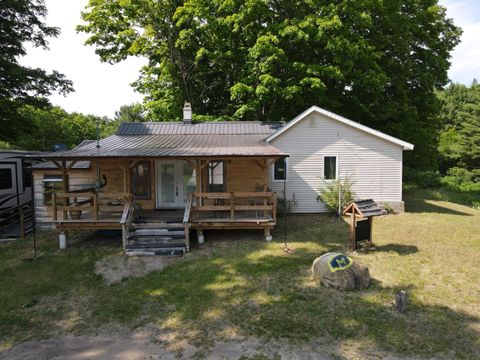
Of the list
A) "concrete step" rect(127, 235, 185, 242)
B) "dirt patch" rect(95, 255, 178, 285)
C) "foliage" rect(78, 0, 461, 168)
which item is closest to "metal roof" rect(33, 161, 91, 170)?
"concrete step" rect(127, 235, 185, 242)

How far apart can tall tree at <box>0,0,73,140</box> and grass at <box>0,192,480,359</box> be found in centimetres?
1067

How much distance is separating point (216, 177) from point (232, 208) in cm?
310

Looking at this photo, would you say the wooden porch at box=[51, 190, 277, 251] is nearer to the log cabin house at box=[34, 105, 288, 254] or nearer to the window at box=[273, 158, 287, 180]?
the log cabin house at box=[34, 105, 288, 254]

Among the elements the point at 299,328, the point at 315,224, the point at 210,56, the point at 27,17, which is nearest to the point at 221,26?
the point at 210,56

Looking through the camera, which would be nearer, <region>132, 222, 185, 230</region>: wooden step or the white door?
<region>132, 222, 185, 230</region>: wooden step

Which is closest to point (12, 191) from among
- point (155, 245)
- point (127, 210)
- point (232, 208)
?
point (127, 210)

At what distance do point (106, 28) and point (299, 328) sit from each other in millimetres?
23301

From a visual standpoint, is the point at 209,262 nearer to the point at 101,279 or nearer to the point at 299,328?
the point at 101,279

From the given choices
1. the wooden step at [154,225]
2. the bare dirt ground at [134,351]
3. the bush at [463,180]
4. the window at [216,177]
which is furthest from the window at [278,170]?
the bush at [463,180]

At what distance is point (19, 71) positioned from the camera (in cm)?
1681

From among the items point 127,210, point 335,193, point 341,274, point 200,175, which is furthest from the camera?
point 335,193

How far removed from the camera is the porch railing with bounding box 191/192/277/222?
10680 mm

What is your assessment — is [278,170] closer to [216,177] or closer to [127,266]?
[216,177]

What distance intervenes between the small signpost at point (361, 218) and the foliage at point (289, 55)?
969cm
